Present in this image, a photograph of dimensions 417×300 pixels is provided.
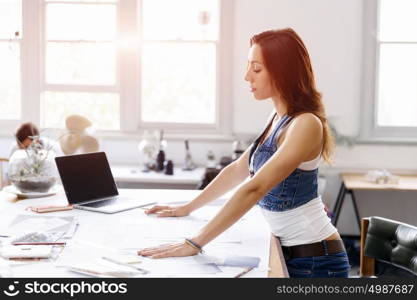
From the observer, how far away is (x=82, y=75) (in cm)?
574

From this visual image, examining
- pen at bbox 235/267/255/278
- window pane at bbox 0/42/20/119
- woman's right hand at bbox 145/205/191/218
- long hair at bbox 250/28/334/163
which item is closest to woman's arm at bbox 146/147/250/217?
woman's right hand at bbox 145/205/191/218

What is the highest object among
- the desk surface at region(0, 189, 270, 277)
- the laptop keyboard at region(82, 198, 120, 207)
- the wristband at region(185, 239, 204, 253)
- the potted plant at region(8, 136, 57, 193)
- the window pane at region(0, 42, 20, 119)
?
the window pane at region(0, 42, 20, 119)

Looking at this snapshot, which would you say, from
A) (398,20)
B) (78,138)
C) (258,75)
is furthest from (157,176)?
(258,75)

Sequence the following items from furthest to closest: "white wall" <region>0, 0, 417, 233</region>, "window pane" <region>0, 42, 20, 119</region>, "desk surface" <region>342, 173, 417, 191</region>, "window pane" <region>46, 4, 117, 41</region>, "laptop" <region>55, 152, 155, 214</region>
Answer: "window pane" <region>0, 42, 20, 119</region> → "window pane" <region>46, 4, 117, 41</region> → "white wall" <region>0, 0, 417, 233</region> → "desk surface" <region>342, 173, 417, 191</region> → "laptop" <region>55, 152, 155, 214</region>

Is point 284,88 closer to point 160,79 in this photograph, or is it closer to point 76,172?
point 76,172

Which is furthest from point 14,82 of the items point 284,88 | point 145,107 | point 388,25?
point 284,88

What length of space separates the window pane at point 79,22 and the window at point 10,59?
291mm

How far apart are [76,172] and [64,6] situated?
3.34 meters

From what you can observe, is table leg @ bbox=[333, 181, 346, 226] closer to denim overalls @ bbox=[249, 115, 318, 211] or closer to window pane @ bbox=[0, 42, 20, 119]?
window pane @ bbox=[0, 42, 20, 119]

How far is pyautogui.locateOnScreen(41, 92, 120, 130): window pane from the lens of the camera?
5.75m

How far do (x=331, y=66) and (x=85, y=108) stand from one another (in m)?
2.13

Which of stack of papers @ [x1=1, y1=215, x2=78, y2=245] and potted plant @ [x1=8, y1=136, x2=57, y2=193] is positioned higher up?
potted plant @ [x1=8, y1=136, x2=57, y2=193]

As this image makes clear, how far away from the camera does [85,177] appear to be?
270 cm

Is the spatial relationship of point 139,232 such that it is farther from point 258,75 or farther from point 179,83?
point 179,83
